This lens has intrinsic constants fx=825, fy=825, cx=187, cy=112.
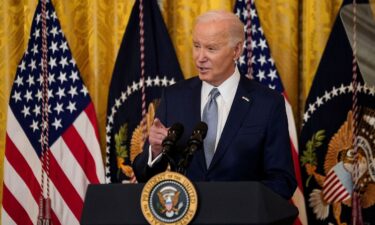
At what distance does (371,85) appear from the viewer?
4.08 metres

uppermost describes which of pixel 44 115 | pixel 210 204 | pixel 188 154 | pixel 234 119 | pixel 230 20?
pixel 230 20

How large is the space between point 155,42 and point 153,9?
0.17 m

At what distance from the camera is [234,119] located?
3082 mm

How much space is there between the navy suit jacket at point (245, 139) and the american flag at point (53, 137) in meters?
1.12

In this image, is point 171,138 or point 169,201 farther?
point 171,138

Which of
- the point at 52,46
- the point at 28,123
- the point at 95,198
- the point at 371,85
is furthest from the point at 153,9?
the point at 95,198

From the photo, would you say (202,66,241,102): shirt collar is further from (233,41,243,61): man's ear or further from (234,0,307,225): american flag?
(234,0,307,225): american flag

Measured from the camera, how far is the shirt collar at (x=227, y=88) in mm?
3205

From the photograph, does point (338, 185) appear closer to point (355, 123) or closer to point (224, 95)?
point (355, 123)

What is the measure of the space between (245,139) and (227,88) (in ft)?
0.80

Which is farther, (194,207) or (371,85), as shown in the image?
(371,85)

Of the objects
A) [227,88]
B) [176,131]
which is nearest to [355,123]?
[227,88]

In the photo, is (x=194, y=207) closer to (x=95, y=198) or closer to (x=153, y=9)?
(x=95, y=198)

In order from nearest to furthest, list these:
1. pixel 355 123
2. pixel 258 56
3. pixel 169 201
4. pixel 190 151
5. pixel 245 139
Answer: pixel 169 201, pixel 190 151, pixel 245 139, pixel 355 123, pixel 258 56
